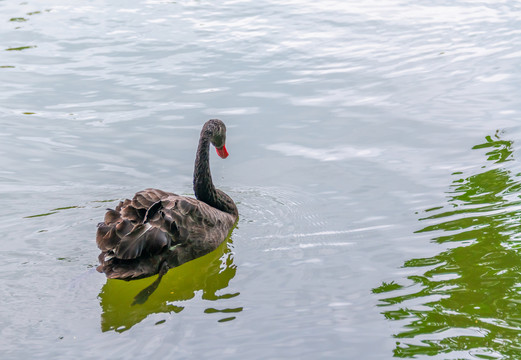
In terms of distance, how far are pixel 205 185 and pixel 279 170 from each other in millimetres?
983

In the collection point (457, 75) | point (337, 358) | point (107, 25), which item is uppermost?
point (107, 25)

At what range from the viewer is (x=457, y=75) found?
899 centimetres

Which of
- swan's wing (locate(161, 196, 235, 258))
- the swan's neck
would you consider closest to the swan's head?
the swan's neck

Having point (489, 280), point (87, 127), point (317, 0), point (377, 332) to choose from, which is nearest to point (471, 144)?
point (489, 280)

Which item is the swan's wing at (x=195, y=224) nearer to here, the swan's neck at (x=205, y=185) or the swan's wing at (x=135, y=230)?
the swan's wing at (x=135, y=230)

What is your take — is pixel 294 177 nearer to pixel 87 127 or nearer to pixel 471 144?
pixel 471 144

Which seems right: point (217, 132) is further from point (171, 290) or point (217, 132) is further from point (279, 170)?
point (171, 290)

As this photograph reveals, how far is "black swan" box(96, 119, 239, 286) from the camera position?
16.5 feet

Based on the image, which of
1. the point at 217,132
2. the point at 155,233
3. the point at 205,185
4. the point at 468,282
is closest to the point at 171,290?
the point at 155,233

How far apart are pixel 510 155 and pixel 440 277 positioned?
2.40 metres

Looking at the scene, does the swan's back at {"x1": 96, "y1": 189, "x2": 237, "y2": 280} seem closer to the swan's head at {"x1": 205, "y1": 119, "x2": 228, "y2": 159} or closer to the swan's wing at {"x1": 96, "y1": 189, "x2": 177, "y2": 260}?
the swan's wing at {"x1": 96, "y1": 189, "x2": 177, "y2": 260}

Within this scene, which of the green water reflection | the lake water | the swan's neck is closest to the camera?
the green water reflection

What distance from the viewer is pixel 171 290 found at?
524 centimetres

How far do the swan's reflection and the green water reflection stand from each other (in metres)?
1.14
